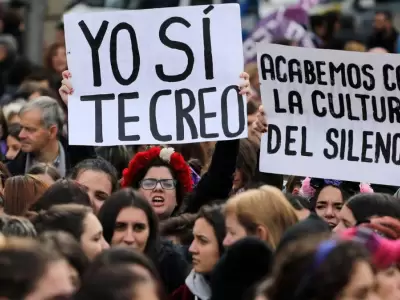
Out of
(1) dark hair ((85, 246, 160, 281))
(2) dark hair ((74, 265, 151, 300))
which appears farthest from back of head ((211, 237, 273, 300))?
(2) dark hair ((74, 265, 151, 300))

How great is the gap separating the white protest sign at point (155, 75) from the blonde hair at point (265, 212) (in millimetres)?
1999

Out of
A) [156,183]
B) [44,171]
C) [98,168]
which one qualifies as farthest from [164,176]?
[44,171]

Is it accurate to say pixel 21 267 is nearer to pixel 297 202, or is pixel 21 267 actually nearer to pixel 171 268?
pixel 171 268

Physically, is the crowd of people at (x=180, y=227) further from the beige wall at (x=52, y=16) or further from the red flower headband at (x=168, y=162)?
the beige wall at (x=52, y=16)

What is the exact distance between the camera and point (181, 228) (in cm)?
830

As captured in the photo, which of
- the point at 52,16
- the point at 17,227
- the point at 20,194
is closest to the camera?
the point at 17,227

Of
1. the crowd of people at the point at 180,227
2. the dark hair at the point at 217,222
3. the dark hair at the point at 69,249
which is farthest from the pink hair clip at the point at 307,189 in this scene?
the dark hair at the point at 69,249

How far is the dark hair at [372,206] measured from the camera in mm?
7422

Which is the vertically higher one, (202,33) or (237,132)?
(202,33)

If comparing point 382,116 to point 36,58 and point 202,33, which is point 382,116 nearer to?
point 202,33

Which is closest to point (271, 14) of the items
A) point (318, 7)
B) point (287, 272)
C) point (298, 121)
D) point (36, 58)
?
point (36, 58)

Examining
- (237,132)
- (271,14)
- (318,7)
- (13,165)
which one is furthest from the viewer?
(318,7)

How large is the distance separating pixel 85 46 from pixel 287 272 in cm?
439

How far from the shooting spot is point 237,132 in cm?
890
